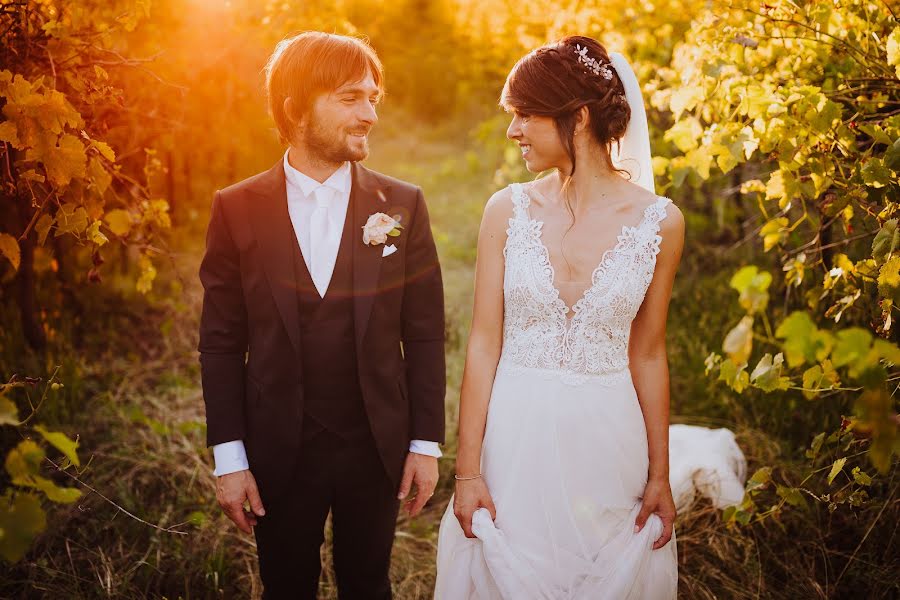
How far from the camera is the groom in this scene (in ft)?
6.98

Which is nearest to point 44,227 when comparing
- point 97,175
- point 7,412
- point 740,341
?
point 97,175

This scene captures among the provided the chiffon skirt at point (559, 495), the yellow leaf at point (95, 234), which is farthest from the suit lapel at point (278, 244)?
the chiffon skirt at point (559, 495)

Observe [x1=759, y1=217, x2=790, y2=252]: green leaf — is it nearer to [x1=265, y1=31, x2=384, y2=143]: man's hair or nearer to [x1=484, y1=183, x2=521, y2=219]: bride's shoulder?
[x1=484, y1=183, x2=521, y2=219]: bride's shoulder

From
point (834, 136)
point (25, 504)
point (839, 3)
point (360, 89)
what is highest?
point (839, 3)

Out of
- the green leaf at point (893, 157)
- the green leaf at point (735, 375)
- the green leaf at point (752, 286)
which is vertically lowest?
the green leaf at point (735, 375)

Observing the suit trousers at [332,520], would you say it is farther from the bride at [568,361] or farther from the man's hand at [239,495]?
the bride at [568,361]

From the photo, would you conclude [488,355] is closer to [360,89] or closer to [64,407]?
[360,89]

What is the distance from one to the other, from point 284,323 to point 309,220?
0.33 m

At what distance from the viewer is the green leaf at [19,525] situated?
3.74 feet

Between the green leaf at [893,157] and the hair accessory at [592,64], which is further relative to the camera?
the hair accessory at [592,64]

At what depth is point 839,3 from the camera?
2.39 m

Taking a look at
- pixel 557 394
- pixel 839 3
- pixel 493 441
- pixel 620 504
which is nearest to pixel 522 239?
pixel 557 394

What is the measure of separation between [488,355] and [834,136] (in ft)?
4.50

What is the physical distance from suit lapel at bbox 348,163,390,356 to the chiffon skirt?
0.44 meters
